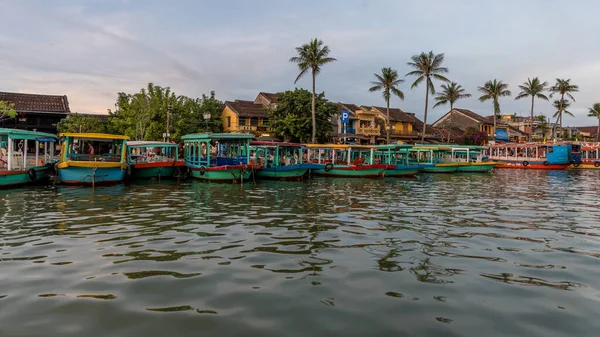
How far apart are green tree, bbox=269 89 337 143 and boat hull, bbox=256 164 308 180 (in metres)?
15.3

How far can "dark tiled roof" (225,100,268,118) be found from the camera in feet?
144

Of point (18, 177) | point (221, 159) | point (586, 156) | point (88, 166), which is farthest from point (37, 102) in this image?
point (586, 156)

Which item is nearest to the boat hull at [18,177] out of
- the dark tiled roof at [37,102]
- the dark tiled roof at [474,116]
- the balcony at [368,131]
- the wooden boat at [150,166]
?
the wooden boat at [150,166]

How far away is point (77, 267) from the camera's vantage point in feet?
20.0

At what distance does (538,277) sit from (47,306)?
6.53m

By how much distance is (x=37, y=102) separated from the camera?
39.7 meters

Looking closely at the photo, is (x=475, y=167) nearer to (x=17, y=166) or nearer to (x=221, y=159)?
(x=221, y=159)

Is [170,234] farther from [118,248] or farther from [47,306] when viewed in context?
[47,306]

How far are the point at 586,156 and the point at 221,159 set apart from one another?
4350 centimetres

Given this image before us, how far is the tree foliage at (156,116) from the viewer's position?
117 ft

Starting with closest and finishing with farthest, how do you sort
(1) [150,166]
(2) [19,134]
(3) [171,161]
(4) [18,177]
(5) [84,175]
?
(4) [18,177]
(2) [19,134]
(5) [84,175]
(1) [150,166]
(3) [171,161]

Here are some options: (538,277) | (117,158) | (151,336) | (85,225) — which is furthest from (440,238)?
(117,158)

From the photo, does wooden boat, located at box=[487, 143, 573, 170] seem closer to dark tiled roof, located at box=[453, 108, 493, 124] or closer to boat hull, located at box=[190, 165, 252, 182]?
dark tiled roof, located at box=[453, 108, 493, 124]

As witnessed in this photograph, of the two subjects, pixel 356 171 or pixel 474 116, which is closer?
pixel 356 171
